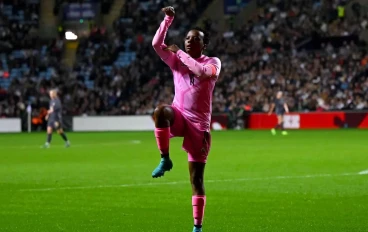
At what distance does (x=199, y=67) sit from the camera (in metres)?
9.74

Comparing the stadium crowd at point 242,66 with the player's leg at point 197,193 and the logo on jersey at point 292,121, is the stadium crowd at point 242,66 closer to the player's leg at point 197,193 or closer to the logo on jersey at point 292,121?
the logo on jersey at point 292,121

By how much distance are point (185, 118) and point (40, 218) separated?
11.0 ft

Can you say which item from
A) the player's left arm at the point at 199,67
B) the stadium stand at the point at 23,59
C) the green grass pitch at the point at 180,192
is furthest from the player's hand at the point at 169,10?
the stadium stand at the point at 23,59

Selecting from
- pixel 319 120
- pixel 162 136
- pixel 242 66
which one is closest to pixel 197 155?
pixel 162 136

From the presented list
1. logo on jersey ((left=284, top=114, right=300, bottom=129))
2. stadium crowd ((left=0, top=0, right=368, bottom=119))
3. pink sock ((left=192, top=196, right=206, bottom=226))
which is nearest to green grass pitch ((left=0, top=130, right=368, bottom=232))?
pink sock ((left=192, top=196, right=206, bottom=226))

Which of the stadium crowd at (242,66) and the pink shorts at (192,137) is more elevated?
the pink shorts at (192,137)

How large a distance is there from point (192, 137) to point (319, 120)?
3953cm

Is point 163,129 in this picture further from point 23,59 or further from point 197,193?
point 23,59

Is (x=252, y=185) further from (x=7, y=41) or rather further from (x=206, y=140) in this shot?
(x=7, y=41)

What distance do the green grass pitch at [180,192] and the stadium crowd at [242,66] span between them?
877 inches

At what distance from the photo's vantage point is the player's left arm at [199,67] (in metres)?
9.72

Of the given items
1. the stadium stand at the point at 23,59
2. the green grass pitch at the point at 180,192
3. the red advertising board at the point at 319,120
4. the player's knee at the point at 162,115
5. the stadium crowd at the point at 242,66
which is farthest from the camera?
the stadium stand at the point at 23,59

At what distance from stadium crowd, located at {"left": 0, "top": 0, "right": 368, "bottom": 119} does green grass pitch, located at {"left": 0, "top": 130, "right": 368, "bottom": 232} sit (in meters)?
22.3

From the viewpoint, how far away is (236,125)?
51.2 meters
